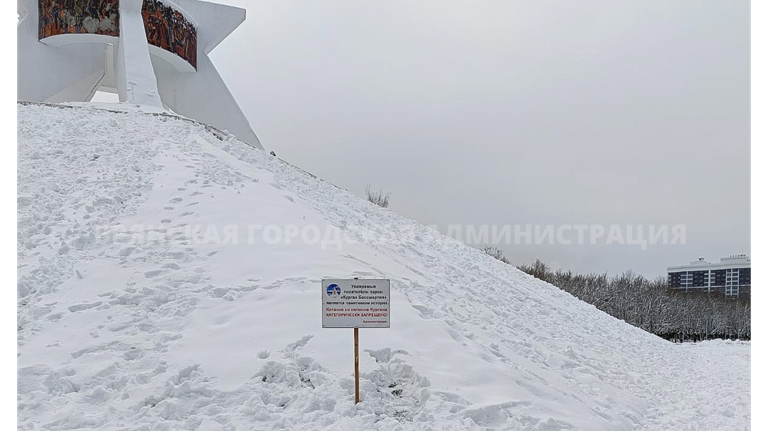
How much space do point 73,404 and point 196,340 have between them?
1.04 meters

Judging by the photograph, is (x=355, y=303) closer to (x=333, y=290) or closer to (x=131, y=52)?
(x=333, y=290)

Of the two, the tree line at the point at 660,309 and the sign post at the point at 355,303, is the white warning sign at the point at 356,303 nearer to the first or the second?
the sign post at the point at 355,303

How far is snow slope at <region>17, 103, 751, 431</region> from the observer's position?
3.94 m

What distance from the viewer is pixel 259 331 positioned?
4.72m

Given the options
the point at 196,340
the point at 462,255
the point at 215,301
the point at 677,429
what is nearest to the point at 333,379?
the point at 196,340

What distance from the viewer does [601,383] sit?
20.5 ft

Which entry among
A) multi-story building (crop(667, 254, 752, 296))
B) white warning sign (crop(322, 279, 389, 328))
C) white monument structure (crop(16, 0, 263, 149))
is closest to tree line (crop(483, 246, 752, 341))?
multi-story building (crop(667, 254, 752, 296))

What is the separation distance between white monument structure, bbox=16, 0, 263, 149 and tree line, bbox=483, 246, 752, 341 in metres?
18.0

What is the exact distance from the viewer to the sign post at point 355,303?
4.12m

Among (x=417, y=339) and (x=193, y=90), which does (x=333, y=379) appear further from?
(x=193, y=90)

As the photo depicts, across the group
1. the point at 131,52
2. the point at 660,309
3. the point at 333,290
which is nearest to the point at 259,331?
the point at 333,290

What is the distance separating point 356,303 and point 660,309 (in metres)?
32.0

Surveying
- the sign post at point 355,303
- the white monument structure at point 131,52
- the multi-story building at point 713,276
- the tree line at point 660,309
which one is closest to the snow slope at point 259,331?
the sign post at point 355,303

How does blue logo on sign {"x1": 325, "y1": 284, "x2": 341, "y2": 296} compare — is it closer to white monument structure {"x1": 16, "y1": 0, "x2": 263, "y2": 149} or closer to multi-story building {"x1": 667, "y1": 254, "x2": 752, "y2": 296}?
white monument structure {"x1": 16, "y1": 0, "x2": 263, "y2": 149}
